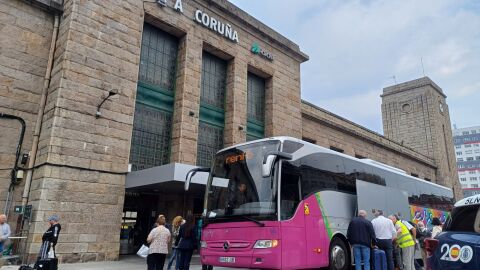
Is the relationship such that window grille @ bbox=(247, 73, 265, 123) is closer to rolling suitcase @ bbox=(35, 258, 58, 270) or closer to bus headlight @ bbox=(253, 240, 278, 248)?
bus headlight @ bbox=(253, 240, 278, 248)

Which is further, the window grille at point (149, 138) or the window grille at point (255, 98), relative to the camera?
the window grille at point (255, 98)

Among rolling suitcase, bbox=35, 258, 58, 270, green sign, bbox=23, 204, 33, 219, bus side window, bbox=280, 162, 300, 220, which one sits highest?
bus side window, bbox=280, 162, 300, 220

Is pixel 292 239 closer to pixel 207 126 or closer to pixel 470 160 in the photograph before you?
pixel 207 126

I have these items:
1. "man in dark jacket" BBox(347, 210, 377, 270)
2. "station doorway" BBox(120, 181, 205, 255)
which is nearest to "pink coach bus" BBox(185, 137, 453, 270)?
"man in dark jacket" BBox(347, 210, 377, 270)

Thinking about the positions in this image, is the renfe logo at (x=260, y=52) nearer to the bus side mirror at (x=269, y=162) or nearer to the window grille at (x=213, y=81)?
the window grille at (x=213, y=81)

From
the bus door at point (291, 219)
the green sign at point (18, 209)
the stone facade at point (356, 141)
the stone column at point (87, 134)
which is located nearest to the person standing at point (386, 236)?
the bus door at point (291, 219)

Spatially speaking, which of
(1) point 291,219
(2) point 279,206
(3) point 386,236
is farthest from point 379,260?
(2) point 279,206

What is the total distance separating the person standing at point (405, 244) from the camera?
32.0ft

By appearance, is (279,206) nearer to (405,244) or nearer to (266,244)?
(266,244)

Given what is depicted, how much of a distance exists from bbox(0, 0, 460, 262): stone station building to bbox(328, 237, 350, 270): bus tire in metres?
5.53

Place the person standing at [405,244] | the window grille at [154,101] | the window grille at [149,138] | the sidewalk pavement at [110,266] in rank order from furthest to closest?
1. the window grille at [154,101]
2. the window grille at [149,138]
3. the sidewalk pavement at [110,266]
4. the person standing at [405,244]

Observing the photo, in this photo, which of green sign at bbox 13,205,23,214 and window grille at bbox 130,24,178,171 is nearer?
green sign at bbox 13,205,23,214

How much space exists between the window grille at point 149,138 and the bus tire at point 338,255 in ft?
28.1

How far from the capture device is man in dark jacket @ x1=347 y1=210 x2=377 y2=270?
8.89 m
